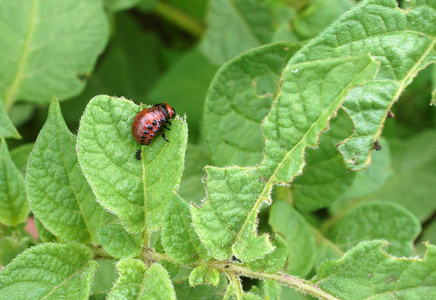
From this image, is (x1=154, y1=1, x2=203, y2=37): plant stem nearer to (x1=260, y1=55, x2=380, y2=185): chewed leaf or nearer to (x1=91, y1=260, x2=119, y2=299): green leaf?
(x1=91, y1=260, x2=119, y2=299): green leaf

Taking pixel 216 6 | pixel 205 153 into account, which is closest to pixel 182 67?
pixel 216 6

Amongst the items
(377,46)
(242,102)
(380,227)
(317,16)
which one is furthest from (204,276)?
(317,16)

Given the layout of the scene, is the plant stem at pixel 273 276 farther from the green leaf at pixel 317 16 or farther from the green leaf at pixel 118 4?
the green leaf at pixel 118 4

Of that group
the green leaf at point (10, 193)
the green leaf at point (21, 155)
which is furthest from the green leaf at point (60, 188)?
the green leaf at point (21, 155)

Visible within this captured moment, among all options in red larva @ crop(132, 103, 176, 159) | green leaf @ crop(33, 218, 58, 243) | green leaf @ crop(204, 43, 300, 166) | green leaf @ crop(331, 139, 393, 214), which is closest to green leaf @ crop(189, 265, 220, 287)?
red larva @ crop(132, 103, 176, 159)

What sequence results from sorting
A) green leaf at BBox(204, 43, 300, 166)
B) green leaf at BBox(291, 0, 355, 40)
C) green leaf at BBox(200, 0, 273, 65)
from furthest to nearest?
1. green leaf at BBox(200, 0, 273, 65)
2. green leaf at BBox(291, 0, 355, 40)
3. green leaf at BBox(204, 43, 300, 166)

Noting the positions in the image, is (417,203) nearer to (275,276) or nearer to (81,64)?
(275,276)
